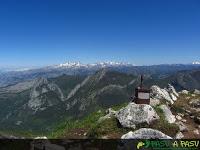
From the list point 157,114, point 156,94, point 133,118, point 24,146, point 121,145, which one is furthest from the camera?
point 156,94

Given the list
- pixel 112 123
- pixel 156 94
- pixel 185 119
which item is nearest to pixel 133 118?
pixel 112 123

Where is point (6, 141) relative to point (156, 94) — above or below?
above

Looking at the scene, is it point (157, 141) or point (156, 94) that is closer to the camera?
point (157, 141)

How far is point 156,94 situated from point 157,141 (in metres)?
42.7

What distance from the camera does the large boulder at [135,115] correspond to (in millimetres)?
27734

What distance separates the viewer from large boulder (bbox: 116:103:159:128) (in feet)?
91.0

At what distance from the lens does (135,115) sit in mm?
28250

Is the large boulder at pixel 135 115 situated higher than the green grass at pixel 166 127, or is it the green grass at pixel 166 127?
the large boulder at pixel 135 115

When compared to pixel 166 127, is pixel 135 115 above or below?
above

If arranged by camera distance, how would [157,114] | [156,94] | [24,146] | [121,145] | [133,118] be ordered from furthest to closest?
[156,94]
[157,114]
[133,118]
[121,145]
[24,146]

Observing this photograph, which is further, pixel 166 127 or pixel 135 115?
pixel 135 115

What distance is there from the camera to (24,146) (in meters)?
5.44

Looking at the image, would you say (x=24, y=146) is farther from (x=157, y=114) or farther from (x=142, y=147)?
(x=157, y=114)

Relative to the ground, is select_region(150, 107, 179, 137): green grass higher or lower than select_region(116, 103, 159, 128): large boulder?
lower
